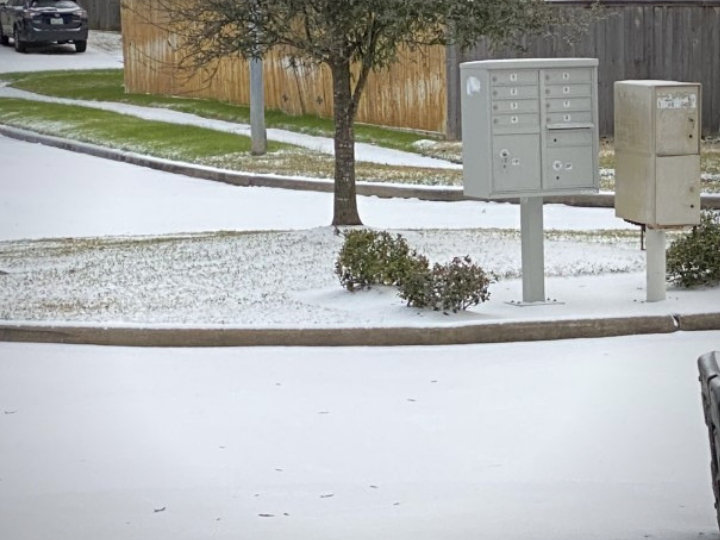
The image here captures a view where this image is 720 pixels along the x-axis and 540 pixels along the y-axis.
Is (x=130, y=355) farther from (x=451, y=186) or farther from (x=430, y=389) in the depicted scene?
(x=451, y=186)

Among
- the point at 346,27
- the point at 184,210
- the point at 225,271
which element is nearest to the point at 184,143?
the point at 184,210

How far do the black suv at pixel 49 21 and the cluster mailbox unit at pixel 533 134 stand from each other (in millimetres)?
38911

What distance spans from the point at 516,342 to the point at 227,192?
11562mm

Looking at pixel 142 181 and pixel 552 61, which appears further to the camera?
pixel 142 181

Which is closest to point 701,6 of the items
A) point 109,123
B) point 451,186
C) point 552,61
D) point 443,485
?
point 451,186

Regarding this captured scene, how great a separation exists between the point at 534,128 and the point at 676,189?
987 mm

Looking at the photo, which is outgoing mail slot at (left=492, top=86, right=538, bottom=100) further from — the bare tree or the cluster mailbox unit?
the bare tree

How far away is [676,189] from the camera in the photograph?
10930 mm

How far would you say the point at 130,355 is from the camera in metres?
10.3

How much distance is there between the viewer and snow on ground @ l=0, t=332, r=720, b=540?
22.2 feet

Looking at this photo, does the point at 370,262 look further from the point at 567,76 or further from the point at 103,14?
the point at 103,14

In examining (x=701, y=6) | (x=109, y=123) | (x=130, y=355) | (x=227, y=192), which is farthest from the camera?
(x=109, y=123)

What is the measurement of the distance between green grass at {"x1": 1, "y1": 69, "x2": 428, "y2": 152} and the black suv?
4.34 meters

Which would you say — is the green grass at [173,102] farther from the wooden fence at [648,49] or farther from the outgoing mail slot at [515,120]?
the outgoing mail slot at [515,120]
